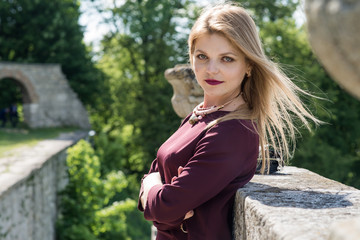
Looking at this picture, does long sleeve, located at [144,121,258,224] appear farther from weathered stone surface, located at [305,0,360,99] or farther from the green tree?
the green tree

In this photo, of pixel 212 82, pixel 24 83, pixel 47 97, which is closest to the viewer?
pixel 212 82

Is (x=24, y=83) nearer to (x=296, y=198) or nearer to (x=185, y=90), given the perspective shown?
(x=185, y=90)

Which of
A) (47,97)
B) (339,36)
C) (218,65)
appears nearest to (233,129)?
(218,65)

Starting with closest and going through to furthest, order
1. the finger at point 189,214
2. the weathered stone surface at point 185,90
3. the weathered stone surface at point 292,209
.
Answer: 1. the weathered stone surface at point 292,209
2. the finger at point 189,214
3. the weathered stone surface at point 185,90

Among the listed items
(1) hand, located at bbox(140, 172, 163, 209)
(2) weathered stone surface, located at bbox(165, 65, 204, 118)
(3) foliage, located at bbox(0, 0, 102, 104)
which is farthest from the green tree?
(1) hand, located at bbox(140, 172, 163, 209)

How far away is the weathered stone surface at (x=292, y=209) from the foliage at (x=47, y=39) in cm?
1668

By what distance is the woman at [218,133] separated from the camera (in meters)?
1.44

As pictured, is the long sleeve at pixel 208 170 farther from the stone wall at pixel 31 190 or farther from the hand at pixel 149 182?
the stone wall at pixel 31 190

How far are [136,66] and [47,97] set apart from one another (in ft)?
15.9

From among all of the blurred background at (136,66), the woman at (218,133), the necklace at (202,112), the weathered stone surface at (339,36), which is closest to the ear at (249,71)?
the woman at (218,133)

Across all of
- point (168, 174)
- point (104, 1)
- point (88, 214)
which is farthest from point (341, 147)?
point (168, 174)

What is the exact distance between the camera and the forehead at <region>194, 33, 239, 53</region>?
5.16ft

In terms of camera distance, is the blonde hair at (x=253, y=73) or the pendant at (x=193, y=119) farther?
the pendant at (x=193, y=119)

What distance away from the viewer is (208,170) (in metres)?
1.42
